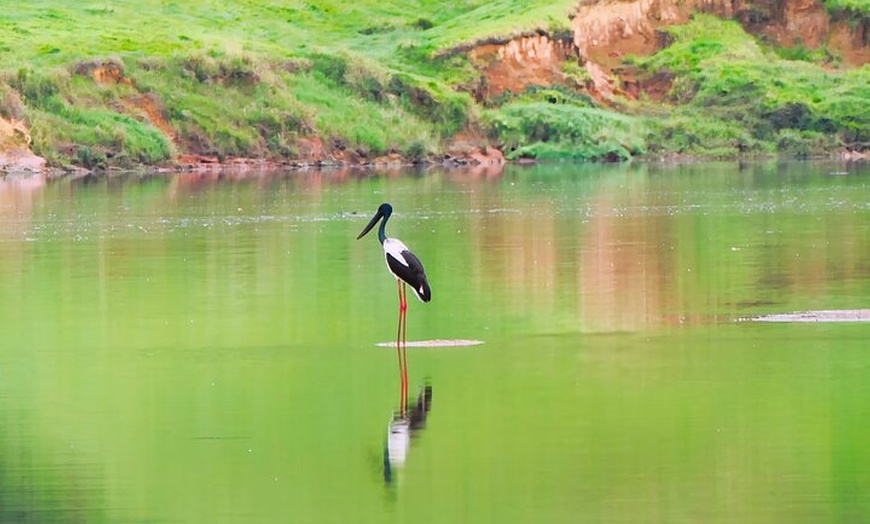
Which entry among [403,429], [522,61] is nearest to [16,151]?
[522,61]

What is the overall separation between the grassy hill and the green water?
126ft

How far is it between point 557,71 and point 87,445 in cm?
7223

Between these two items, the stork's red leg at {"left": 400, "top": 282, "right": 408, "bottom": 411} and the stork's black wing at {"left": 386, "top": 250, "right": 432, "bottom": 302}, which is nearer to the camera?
the stork's red leg at {"left": 400, "top": 282, "right": 408, "bottom": 411}

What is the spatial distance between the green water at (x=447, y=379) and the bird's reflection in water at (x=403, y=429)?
0.26 ft

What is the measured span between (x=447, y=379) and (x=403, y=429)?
7.31 ft

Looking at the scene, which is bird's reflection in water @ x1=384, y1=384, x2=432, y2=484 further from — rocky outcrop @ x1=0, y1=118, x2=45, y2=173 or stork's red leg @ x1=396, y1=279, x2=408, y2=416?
rocky outcrop @ x1=0, y1=118, x2=45, y2=173

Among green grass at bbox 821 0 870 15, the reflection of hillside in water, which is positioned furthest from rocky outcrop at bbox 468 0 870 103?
the reflection of hillside in water

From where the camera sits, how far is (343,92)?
8081 cm

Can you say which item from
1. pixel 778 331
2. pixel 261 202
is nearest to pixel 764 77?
pixel 261 202

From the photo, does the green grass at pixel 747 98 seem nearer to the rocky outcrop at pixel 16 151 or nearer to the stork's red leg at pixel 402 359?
the rocky outcrop at pixel 16 151

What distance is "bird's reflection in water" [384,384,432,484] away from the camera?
1353 cm

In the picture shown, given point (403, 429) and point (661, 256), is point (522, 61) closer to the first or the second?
point (661, 256)

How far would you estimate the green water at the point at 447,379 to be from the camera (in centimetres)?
1258

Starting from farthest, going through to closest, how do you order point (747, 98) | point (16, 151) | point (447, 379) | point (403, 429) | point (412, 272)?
point (747, 98)
point (16, 151)
point (412, 272)
point (447, 379)
point (403, 429)
